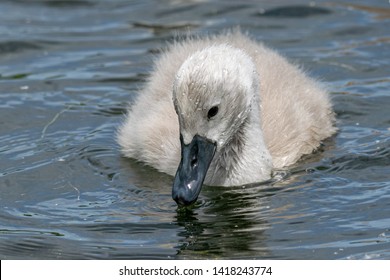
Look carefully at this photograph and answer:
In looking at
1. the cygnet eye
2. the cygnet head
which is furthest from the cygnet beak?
the cygnet eye

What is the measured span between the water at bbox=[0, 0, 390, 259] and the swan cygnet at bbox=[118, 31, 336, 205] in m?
0.18

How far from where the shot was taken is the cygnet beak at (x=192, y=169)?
26.5 feet

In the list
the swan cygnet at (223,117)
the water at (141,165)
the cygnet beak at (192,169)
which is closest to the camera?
the water at (141,165)

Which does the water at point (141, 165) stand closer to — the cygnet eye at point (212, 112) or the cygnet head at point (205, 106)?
the cygnet head at point (205, 106)

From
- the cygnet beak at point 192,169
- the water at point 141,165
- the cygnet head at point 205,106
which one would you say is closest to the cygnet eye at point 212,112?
the cygnet head at point 205,106

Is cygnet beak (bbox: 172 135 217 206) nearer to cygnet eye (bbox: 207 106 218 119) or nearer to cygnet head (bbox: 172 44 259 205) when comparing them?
cygnet head (bbox: 172 44 259 205)

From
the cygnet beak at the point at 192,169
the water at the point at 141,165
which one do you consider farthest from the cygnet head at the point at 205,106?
the water at the point at 141,165

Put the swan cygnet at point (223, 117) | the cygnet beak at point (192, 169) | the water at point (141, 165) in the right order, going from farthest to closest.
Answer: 1. the swan cygnet at point (223, 117)
2. the cygnet beak at point (192, 169)
3. the water at point (141, 165)

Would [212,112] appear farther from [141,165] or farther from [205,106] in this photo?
[141,165]

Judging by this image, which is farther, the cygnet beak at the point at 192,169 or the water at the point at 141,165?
the cygnet beak at the point at 192,169

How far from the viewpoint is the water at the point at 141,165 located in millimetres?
7688

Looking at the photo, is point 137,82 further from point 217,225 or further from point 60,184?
point 217,225

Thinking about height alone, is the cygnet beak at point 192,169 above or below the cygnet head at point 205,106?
below

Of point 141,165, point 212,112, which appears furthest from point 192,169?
point 141,165
